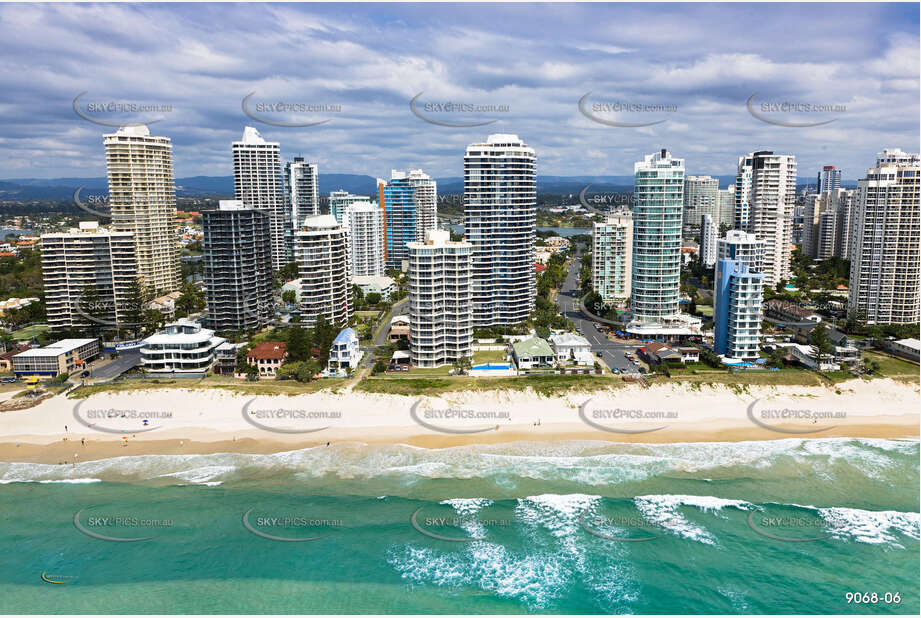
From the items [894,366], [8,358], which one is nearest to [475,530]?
[894,366]

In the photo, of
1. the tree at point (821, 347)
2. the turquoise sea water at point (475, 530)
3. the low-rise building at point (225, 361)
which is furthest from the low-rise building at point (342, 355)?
the tree at point (821, 347)

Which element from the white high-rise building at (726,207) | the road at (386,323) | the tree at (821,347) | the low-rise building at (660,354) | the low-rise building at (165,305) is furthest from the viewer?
the white high-rise building at (726,207)

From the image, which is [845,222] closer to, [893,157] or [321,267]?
[893,157]

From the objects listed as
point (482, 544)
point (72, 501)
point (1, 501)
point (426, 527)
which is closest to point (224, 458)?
point (72, 501)

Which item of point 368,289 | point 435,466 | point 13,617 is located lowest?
point 13,617

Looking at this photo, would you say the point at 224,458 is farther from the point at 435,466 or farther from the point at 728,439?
the point at 728,439

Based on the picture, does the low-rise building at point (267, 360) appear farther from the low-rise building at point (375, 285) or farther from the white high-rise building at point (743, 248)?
the white high-rise building at point (743, 248)

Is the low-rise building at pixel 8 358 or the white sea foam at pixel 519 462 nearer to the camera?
the white sea foam at pixel 519 462
